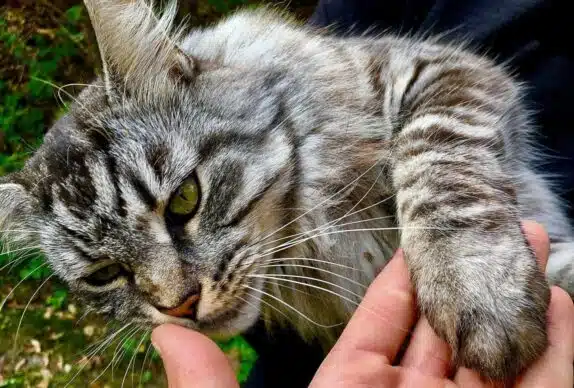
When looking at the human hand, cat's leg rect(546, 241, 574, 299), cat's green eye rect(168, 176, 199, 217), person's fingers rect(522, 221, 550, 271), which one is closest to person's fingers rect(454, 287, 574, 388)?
the human hand

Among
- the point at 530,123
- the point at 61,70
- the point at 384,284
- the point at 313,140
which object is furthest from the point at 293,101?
the point at 61,70

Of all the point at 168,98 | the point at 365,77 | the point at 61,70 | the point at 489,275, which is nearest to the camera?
the point at 489,275

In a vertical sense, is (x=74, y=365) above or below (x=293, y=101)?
below

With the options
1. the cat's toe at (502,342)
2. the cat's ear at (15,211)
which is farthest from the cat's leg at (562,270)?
the cat's ear at (15,211)

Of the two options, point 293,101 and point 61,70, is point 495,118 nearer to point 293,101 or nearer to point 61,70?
point 293,101

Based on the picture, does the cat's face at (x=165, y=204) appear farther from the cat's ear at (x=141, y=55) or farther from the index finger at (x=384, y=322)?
the index finger at (x=384, y=322)

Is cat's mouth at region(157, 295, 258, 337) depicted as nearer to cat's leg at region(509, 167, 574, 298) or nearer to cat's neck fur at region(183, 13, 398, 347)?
cat's neck fur at region(183, 13, 398, 347)
